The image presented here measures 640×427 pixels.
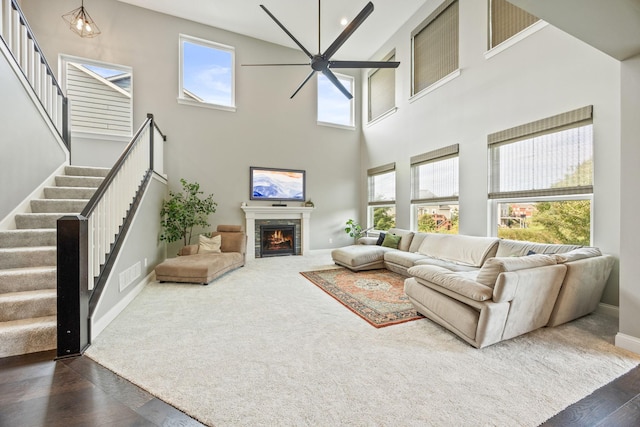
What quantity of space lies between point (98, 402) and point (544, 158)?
5.01 meters

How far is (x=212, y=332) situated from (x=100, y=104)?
5.24 metres

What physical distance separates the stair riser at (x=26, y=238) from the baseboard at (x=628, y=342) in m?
5.44

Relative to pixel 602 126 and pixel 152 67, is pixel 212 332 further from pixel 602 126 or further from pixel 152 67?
pixel 152 67

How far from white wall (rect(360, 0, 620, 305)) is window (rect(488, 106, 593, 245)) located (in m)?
0.12

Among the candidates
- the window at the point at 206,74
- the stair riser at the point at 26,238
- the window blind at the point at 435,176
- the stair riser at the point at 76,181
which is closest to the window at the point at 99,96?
the window at the point at 206,74

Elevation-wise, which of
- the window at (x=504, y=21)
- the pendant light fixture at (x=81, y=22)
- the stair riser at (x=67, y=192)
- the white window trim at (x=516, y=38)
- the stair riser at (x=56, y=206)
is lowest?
the stair riser at (x=56, y=206)

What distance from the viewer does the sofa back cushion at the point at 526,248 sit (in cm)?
299

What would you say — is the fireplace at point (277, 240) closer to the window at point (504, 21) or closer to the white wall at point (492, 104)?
the white wall at point (492, 104)

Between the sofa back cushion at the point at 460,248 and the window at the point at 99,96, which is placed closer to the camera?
the sofa back cushion at the point at 460,248

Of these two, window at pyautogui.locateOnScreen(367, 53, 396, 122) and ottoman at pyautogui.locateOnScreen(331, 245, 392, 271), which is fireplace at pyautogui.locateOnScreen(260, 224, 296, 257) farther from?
window at pyautogui.locateOnScreen(367, 53, 396, 122)

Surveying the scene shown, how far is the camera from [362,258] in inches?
181

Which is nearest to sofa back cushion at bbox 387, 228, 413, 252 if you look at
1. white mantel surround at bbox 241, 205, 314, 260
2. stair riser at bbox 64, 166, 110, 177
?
white mantel surround at bbox 241, 205, 314, 260

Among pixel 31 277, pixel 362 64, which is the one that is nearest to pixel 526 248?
pixel 362 64

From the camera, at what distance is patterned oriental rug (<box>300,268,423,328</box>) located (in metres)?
2.74
